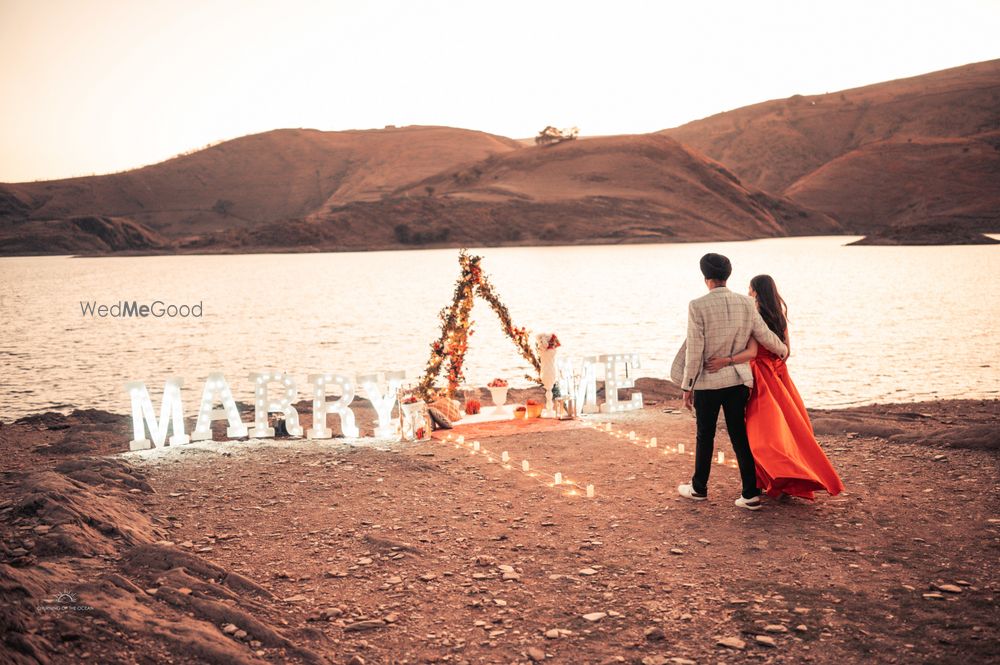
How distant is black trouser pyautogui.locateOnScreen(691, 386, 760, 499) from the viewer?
310 inches

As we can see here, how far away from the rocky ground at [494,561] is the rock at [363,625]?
29 millimetres

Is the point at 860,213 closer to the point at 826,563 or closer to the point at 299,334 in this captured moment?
the point at 299,334

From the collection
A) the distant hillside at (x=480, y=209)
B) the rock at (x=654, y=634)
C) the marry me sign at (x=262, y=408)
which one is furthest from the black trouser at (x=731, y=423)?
the distant hillside at (x=480, y=209)

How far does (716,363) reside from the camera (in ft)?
25.5

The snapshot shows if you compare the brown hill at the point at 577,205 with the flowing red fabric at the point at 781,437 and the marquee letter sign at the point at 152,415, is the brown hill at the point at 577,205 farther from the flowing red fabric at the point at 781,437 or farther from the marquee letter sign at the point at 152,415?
the flowing red fabric at the point at 781,437

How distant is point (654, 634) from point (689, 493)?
10.3ft

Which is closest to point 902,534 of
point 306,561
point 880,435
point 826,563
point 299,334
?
point 826,563

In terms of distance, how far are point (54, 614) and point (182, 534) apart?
8.72 feet

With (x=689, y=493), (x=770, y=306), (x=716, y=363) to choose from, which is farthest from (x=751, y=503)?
(x=770, y=306)

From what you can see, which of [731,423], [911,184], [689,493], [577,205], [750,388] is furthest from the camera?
[911,184]

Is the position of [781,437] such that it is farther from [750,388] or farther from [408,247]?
[408,247]

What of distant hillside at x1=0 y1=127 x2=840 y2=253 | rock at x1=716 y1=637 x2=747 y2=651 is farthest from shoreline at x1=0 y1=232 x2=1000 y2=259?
rock at x1=716 y1=637 x2=747 y2=651

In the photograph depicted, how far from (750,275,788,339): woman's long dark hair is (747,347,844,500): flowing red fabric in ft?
0.81

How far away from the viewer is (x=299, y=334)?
31484 millimetres
